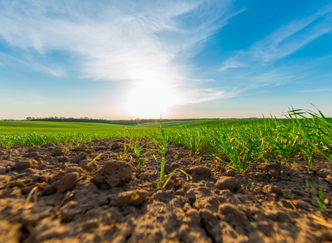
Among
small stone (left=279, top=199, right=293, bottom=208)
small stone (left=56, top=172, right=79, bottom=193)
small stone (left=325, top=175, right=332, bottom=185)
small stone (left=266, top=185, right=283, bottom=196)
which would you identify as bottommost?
small stone (left=279, top=199, right=293, bottom=208)

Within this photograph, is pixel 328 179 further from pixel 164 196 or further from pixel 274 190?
pixel 164 196

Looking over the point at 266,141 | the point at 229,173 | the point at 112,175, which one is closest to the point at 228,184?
the point at 229,173

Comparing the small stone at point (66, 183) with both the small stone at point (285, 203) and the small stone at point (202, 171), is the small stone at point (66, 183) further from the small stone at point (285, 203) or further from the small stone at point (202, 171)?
the small stone at point (285, 203)

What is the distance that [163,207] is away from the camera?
784 millimetres

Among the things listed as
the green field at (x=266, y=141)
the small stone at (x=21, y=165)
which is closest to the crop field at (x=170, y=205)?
the small stone at (x=21, y=165)

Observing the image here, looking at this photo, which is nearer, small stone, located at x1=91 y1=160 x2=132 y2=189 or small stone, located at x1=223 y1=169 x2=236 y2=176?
small stone, located at x1=91 y1=160 x2=132 y2=189

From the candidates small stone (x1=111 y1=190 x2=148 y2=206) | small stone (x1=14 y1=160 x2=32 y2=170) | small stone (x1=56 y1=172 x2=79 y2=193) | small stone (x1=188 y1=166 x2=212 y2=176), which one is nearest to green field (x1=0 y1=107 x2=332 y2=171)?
small stone (x1=188 y1=166 x2=212 y2=176)

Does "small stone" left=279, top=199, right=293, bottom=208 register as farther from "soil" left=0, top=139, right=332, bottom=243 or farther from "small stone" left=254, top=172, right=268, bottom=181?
"small stone" left=254, top=172, right=268, bottom=181

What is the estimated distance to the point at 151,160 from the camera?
1684mm

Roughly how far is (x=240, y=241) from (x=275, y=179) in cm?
75

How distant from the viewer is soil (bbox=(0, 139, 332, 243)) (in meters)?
0.61

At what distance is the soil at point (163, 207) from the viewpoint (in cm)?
61

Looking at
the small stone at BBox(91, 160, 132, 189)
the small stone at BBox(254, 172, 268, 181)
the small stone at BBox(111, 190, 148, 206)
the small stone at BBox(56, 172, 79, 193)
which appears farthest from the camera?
the small stone at BBox(254, 172, 268, 181)

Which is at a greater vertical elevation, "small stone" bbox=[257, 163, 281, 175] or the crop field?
"small stone" bbox=[257, 163, 281, 175]
